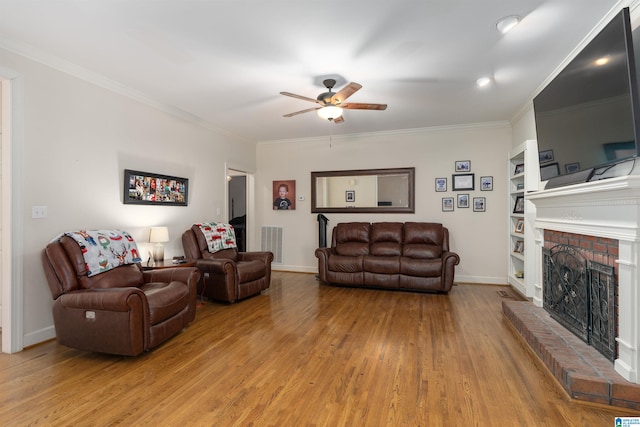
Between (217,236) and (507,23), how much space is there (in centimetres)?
414

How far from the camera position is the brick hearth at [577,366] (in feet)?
6.38

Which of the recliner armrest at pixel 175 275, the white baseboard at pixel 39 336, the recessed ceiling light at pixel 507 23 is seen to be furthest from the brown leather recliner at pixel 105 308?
the recessed ceiling light at pixel 507 23

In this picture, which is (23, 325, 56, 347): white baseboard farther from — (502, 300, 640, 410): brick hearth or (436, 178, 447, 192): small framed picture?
(436, 178, 447, 192): small framed picture

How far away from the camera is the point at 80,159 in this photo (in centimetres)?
330

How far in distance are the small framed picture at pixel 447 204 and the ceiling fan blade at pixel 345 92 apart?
9.92 ft

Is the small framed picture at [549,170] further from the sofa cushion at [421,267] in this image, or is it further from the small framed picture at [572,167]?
the sofa cushion at [421,267]

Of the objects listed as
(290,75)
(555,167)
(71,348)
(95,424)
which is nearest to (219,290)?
(71,348)

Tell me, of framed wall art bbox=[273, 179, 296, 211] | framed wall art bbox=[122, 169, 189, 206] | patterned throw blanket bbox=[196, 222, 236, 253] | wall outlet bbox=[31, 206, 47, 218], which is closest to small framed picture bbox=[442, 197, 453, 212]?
framed wall art bbox=[273, 179, 296, 211]

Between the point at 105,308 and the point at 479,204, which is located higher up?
the point at 479,204

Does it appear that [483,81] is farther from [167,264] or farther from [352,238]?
[167,264]

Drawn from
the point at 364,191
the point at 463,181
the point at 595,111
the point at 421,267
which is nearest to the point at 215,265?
the point at 421,267

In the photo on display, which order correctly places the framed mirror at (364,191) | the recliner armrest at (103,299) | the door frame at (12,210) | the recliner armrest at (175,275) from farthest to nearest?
the framed mirror at (364,191), the recliner armrest at (175,275), the door frame at (12,210), the recliner armrest at (103,299)

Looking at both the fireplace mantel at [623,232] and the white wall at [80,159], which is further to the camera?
the white wall at [80,159]

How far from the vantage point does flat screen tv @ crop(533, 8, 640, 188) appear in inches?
75.7
